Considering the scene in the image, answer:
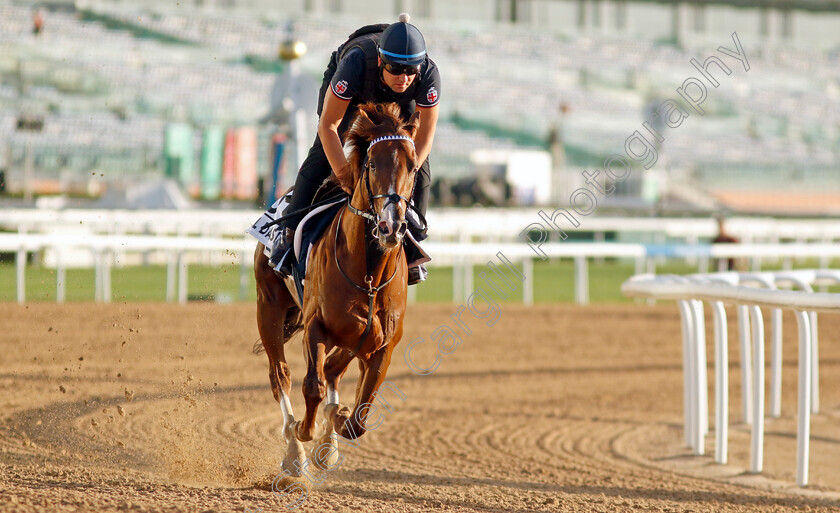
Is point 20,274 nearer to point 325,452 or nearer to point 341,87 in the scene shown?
point 325,452

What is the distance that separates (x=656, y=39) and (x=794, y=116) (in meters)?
7.37

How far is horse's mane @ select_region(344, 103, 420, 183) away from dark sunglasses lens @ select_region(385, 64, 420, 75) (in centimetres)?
16

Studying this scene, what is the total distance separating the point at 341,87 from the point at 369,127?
36 cm

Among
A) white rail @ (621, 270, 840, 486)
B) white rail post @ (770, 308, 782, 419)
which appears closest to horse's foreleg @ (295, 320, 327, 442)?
white rail @ (621, 270, 840, 486)

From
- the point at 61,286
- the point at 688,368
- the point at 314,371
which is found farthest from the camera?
the point at 61,286

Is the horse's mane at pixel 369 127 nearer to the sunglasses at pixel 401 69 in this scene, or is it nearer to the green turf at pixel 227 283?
the sunglasses at pixel 401 69

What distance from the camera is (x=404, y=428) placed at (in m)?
6.71

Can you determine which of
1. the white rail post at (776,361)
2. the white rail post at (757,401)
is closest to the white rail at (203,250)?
the white rail post at (776,361)

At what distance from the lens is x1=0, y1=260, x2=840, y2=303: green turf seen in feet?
41.7

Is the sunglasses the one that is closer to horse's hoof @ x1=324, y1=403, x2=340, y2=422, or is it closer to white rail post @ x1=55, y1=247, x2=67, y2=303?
horse's hoof @ x1=324, y1=403, x2=340, y2=422

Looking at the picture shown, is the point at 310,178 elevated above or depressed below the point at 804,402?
above

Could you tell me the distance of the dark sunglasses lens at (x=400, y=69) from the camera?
14.8 feet

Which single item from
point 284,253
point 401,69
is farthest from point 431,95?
point 284,253

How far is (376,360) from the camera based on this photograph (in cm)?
462
